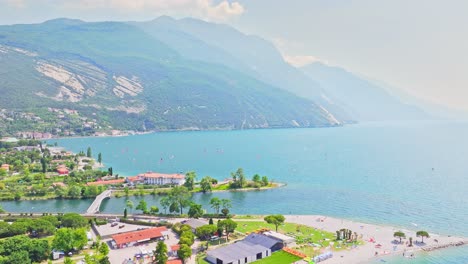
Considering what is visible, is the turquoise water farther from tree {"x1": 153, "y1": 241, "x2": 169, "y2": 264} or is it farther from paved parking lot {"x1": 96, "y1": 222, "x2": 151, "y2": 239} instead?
tree {"x1": 153, "y1": 241, "x2": 169, "y2": 264}

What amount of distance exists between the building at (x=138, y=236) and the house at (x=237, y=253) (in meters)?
11.8

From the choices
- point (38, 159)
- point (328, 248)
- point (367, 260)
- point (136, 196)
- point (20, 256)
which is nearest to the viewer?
point (20, 256)

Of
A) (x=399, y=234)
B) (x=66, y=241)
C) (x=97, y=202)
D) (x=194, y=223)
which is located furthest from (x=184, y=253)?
(x=97, y=202)

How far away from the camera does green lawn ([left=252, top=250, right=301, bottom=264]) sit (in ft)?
184

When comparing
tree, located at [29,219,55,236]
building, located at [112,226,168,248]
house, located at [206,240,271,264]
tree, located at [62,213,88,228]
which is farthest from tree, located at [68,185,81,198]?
house, located at [206,240,271,264]

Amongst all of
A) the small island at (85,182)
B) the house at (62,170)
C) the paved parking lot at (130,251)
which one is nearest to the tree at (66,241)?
the paved parking lot at (130,251)

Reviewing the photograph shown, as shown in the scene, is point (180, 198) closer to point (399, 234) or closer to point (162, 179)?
point (162, 179)

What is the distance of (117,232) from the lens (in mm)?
67688

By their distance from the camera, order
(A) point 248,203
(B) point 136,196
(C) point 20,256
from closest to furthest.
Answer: (C) point 20,256 → (A) point 248,203 → (B) point 136,196

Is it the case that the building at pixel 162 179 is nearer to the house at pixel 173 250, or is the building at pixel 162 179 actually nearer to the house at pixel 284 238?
the house at pixel 284 238

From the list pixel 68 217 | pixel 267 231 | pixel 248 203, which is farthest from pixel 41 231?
pixel 248 203

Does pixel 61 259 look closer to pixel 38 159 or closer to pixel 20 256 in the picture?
pixel 20 256

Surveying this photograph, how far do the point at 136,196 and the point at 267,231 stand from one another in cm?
4587

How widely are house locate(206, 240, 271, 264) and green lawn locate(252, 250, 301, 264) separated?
2.80 ft
